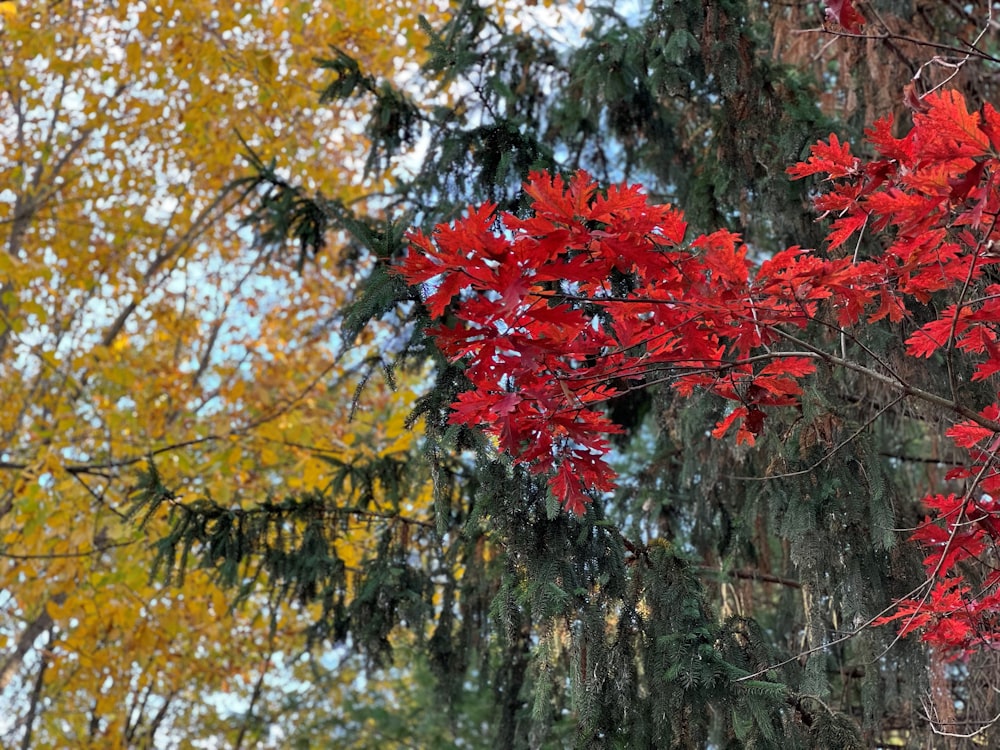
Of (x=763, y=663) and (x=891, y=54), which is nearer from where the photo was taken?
(x=763, y=663)

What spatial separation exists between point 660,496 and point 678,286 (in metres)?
2.27

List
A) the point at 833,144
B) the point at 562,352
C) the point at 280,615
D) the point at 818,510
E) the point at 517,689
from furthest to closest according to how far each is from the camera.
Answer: the point at 280,615, the point at 517,689, the point at 818,510, the point at 833,144, the point at 562,352

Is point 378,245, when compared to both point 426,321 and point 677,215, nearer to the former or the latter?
point 426,321

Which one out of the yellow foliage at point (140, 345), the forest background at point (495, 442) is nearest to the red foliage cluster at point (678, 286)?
the forest background at point (495, 442)

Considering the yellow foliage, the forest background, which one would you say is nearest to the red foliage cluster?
the forest background

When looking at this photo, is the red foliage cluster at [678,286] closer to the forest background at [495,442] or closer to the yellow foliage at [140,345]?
the forest background at [495,442]

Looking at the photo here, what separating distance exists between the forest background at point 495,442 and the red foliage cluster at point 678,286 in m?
0.11

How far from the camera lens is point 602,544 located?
2416 mm

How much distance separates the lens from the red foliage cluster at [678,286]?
1.53 meters

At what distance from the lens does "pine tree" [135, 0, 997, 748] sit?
7.54 feet

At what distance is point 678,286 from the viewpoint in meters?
1.76

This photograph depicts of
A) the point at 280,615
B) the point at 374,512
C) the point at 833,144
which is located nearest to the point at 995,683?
the point at 833,144

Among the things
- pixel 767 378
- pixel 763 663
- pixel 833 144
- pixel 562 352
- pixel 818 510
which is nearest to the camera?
pixel 562 352

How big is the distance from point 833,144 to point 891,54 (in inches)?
88.0
